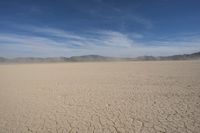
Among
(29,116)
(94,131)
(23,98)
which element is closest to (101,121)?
(94,131)

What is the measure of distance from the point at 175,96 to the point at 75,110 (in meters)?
4.66

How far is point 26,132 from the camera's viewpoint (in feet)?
13.9

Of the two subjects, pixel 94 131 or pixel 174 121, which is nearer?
pixel 94 131

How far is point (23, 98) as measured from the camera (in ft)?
24.1

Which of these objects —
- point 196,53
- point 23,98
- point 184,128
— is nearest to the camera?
point 184,128

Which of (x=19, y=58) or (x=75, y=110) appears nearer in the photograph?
→ (x=75, y=110)

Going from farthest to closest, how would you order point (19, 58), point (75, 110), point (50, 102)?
point (19, 58) < point (50, 102) < point (75, 110)

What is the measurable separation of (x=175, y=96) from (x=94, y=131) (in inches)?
181

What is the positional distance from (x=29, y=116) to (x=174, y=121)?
16.0 feet

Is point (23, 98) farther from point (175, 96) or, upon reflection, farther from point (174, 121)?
point (175, 96)

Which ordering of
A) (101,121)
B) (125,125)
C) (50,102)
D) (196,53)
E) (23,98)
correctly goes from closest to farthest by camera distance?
(125,125) → (101,121) → (50,102) → (23,98) → (196,53)

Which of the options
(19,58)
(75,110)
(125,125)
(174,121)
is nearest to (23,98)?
(75,110)

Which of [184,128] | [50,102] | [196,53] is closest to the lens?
[184,128]

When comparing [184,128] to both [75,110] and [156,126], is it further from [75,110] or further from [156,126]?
[75,110]
